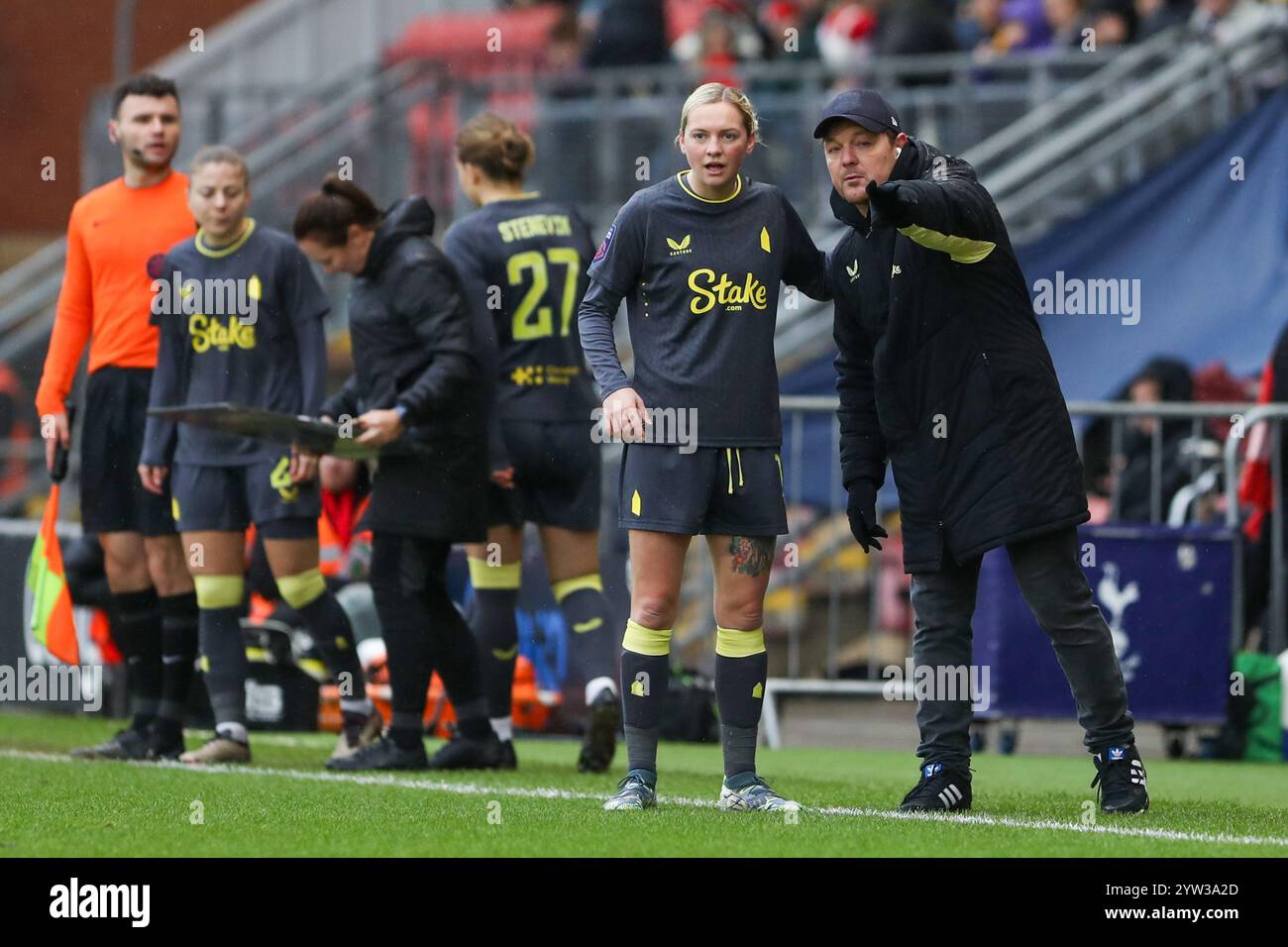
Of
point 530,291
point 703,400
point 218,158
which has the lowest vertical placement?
point 703,400

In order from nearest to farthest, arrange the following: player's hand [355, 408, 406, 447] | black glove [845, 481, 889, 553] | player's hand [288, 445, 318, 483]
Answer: black glove [845, 481, 889, 553] < player's hand [355, 408, 406, 447] < player's hand [288, 445, 318, 483]

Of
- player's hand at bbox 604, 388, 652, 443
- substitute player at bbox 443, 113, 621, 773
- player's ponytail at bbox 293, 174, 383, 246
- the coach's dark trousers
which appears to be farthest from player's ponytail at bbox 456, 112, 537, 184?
the coach's dark trousers

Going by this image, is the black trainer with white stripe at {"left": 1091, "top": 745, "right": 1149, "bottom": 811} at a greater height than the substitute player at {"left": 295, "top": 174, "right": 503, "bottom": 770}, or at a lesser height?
lesser

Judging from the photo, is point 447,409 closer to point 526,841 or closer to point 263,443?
point 263,443

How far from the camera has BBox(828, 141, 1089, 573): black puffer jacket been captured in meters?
6.36

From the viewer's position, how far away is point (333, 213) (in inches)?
317

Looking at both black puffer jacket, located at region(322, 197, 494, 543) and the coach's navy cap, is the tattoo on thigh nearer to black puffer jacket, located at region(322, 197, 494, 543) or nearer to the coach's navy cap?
the coach's navy cap

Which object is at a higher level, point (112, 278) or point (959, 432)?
point (112, 278)

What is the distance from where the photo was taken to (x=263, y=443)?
8.40 metres

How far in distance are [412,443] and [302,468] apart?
557 millimetres

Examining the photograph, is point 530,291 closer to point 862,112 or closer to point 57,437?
point 57,437

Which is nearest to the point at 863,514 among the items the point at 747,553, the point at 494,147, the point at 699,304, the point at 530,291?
the point at 747,553

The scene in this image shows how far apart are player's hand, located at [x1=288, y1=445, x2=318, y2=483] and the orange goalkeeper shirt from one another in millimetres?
821
